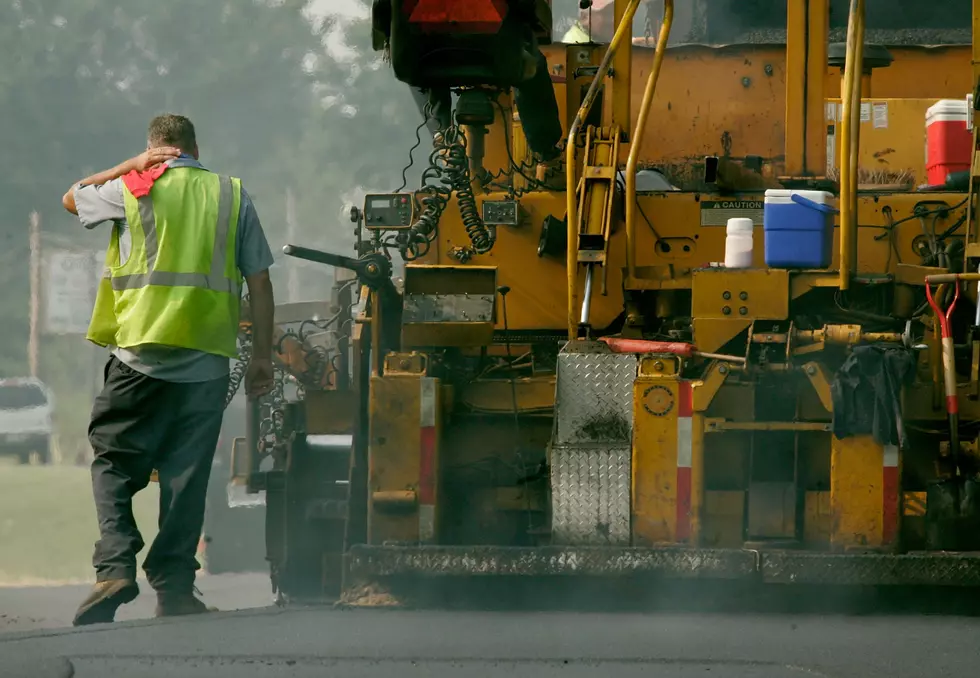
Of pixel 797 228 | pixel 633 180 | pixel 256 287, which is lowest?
pixel 256 287

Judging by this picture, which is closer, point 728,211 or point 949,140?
point 728,211

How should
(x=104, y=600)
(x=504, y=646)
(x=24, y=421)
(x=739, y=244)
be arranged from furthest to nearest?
(x=24, y=421) < (x=739, y=244) < (x=104, y=600) < (x=504, y=646)

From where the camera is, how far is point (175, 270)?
7098mm

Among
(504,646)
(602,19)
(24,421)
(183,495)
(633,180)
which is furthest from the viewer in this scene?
(24,421)

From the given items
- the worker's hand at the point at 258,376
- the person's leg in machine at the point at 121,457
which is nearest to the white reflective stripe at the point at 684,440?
the worker's hand at the point at 258,376

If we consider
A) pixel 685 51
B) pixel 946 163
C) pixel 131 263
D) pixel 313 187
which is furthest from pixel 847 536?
pixel 313 187

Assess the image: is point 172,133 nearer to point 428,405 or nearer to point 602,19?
point 428,405

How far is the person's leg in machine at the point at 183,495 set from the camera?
709 centimetres

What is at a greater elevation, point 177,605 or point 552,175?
point 552,175

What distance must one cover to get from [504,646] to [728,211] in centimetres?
290

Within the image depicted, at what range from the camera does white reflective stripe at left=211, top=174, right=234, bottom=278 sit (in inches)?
282

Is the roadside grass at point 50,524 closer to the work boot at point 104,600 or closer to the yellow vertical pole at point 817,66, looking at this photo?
the work boot at point 104,600

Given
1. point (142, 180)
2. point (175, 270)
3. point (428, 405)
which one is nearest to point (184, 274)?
point (175, 270)

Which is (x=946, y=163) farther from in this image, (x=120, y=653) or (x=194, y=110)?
(x=194, y=110)
